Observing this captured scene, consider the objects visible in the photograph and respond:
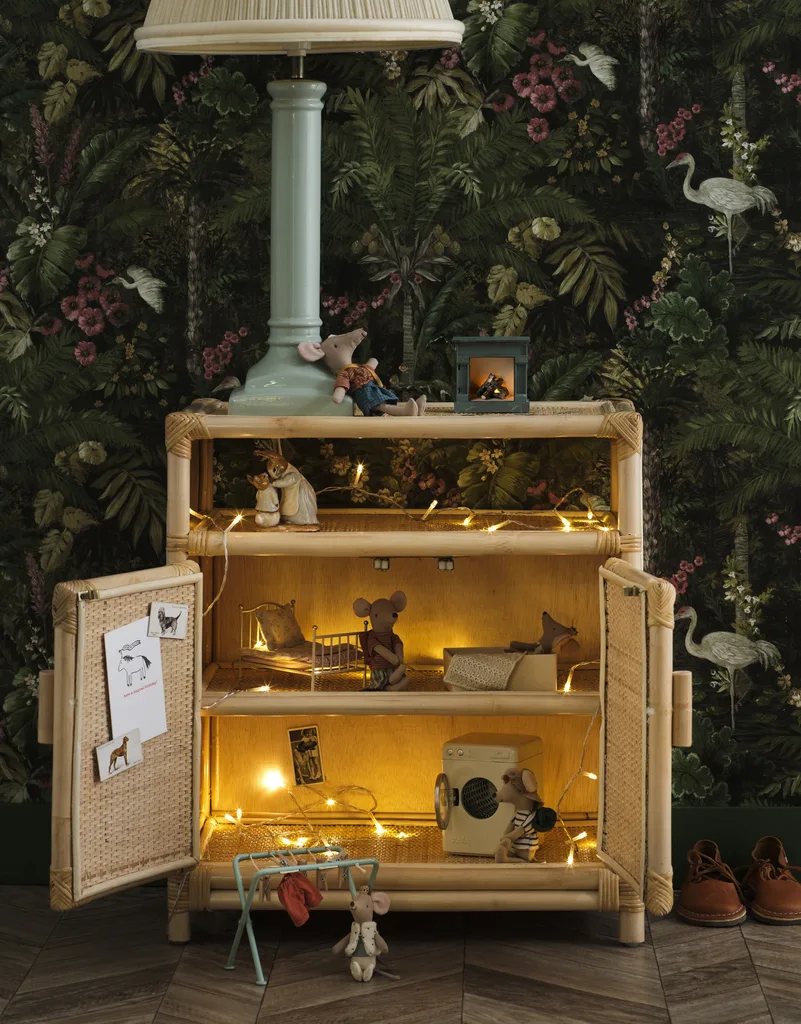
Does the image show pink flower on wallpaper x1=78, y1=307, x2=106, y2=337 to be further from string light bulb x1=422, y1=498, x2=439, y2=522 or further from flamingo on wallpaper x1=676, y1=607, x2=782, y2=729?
flamingo on wallpaper x1=676, y1=607, x2=782, y2=729

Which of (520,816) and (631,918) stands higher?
(520,816)

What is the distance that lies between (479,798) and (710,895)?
0.55 metres

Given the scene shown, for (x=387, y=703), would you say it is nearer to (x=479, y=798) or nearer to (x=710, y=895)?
(x=479, y=798)

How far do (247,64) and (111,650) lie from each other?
4.51 ft

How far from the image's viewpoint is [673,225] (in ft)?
10.2

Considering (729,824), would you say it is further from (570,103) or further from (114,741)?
(570,103)

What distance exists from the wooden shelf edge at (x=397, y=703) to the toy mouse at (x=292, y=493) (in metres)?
0.36

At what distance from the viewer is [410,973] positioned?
269cm

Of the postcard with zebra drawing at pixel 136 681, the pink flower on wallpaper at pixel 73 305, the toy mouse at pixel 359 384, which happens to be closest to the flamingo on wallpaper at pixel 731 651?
the toy mouse at pixel 359 384

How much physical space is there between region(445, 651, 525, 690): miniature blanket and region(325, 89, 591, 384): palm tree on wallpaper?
70 centimetres

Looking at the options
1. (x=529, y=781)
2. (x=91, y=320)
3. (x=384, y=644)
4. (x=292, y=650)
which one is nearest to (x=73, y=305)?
(x=91, y=320)

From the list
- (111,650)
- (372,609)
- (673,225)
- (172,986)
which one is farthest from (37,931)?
(673,225)

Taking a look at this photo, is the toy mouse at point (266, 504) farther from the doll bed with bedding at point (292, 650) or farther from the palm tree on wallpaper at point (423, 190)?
the palm tree on wallpaper at point (423, 190)

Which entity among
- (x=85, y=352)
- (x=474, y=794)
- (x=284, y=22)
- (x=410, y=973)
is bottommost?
(x=410, y=973)
